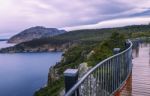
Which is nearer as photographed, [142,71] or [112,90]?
→ [112,90]

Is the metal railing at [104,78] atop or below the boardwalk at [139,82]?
atop

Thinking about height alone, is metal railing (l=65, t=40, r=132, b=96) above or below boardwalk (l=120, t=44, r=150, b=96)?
above

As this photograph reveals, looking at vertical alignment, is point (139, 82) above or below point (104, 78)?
below

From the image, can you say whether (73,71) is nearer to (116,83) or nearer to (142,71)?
(116,83)

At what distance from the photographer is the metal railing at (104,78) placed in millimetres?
5497

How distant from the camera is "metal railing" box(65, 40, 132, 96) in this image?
5.50 m

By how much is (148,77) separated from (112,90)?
4.26 m

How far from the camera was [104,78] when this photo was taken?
278 inches

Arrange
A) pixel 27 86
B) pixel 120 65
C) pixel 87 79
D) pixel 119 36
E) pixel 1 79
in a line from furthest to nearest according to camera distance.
Answer: pixel 1 79, pixel 27 86, pixel 119 36, pixel 120 65, pixel 87 79

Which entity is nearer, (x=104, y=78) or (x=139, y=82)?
(x=104, y=78)

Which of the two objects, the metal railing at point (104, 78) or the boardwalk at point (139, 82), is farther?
the boardwalk at point (139, 82)

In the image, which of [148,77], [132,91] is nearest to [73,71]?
[132,91]

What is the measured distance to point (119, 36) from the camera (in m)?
24.8

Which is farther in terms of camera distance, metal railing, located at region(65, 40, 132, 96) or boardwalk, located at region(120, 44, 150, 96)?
boardwalk, located at region(120, 44, 150, 96)
